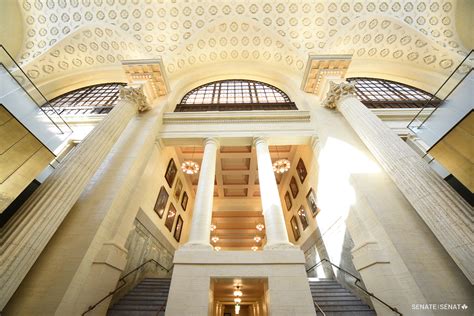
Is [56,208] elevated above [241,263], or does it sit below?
above

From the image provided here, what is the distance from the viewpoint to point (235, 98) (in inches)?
448

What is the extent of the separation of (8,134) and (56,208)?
5.76ft

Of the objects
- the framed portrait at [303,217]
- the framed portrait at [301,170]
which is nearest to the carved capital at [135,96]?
the framed portrait at [301,170]

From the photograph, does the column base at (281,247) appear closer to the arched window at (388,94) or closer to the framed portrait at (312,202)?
the framed portrait at (312,202)

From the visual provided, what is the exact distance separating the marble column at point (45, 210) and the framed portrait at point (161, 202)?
10.6 ft

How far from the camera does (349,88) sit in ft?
26.3

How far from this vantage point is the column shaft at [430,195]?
3.71 metres

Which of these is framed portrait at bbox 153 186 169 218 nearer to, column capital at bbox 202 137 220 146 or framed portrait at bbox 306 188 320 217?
column capital at bbox 202 137 220 146

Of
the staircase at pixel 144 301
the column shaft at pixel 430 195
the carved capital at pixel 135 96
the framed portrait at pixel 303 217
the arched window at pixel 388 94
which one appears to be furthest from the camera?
the arched window at pixel 388 94

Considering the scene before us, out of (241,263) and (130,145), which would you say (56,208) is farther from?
(241,263)

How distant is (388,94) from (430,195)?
8.88 meters

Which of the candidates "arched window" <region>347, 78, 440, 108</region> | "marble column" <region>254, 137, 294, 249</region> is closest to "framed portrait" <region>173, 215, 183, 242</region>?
"marble column" <region>254, 137, 294, 249</region>

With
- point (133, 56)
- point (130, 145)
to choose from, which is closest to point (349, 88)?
point (130, 145)

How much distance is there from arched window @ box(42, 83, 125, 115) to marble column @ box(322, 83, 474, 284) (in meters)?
11.4
